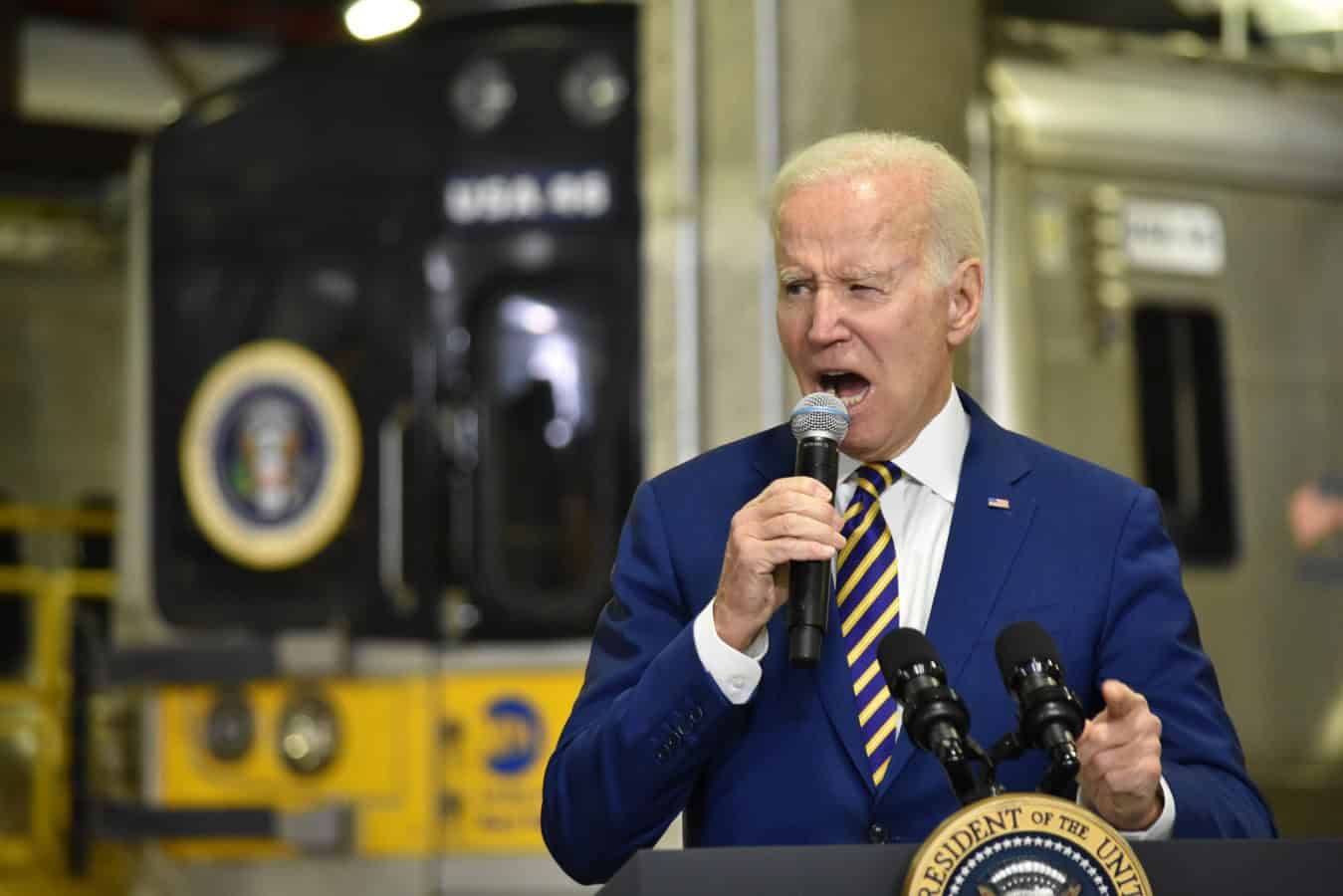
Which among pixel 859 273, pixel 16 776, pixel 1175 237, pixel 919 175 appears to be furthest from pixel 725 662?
pixel 16 776

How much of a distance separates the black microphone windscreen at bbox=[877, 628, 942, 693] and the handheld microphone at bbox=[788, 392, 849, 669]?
0.07 m

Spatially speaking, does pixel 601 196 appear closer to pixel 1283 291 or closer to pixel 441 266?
pixel 441 266

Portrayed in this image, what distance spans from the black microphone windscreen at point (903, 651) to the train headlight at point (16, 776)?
883 centimetres

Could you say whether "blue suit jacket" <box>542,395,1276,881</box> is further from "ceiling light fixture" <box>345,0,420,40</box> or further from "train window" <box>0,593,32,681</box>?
"train window" <box>0,593,32,681</box>

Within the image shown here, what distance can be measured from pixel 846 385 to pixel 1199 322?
3.05m

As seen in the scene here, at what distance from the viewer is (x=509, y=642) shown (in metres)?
4.45

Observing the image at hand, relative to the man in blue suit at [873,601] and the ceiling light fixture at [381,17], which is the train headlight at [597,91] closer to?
the ceiling light fixture at [381,17]

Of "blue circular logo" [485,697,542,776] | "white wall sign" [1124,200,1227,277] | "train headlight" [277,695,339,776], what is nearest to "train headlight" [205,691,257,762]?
"train headlight" [277,695,339,776]

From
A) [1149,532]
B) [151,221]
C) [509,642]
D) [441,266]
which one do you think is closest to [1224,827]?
[1149,532]

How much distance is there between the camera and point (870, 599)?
1.89 m

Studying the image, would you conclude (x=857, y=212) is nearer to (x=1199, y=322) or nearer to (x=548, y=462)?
(x=548, y=462)

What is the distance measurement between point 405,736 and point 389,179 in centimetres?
122

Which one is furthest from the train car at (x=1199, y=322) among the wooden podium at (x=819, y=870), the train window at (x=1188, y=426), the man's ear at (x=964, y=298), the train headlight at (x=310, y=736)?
the wooden podium at (x=819, y=870)

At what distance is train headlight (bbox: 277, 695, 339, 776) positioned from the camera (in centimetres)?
459
